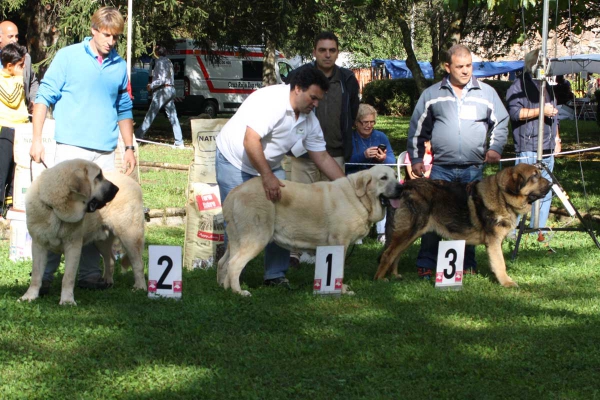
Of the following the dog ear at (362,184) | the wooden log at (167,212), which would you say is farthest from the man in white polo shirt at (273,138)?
the wooden log at (167,212)

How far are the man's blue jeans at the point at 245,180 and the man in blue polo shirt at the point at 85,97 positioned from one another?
0.92 meters

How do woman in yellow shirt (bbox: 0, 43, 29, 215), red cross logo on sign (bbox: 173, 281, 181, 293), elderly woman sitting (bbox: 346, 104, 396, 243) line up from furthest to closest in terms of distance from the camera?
woman in yellow shirt (bbox: 0, 43, 29, 215)
elderly woman sitting (bbox: 346, 104, 396, 243)
red cross logo on sign (bbox: 173, 281, 181, 293)

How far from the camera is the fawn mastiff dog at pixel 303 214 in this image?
6246 millimetres

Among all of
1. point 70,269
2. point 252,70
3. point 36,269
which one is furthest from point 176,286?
point 252,70

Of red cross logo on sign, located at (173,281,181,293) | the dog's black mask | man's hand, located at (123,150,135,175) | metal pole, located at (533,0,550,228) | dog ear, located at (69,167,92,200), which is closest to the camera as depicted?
dog ear, located at (69,167,92,200)

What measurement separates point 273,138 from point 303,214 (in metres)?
0.67

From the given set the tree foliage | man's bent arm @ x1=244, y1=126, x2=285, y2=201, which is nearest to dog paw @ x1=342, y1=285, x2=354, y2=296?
man's bent arm @ x1=244, y1=126, x2=285, y2=201

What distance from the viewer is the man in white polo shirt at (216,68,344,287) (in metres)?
6.06

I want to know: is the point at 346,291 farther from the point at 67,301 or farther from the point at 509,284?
the point at 67,301

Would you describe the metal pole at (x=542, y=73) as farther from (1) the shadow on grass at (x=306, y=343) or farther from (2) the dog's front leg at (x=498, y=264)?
(1) the shadow on grass at (x=306, y=343)

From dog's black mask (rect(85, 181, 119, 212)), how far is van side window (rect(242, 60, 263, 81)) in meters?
28.1

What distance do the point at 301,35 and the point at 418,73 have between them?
382cm

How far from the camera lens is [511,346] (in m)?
5.12

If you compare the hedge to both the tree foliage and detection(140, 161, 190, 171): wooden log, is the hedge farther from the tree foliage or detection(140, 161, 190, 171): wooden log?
detection(140, 161, 190, 171): wooden log
